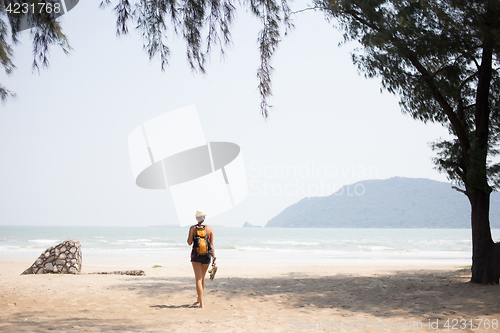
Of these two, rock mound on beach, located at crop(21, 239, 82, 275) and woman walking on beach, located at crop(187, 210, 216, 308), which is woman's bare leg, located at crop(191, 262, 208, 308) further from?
rock mound on beach, located at crop(21, 239, 82, 275)

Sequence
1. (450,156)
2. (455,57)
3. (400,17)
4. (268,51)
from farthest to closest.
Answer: (450,156) → (455,57) → (400,17) → (268,51)

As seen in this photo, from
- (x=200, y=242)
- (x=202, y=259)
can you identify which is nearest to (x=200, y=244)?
(x=200, y=242)

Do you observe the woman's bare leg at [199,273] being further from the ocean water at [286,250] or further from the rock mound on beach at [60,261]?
the ocean water at [286,250]

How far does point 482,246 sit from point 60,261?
369 inches

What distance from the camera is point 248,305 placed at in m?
6.08

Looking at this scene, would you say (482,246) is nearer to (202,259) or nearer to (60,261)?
(202,259)

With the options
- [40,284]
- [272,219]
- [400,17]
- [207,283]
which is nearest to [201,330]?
[207,283]

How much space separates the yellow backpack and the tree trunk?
521 centimetres

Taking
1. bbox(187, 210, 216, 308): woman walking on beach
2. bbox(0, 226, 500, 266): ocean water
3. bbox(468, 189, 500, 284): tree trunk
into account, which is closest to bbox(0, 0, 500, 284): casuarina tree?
bbox(468, 189, 500, 284): tree trunk

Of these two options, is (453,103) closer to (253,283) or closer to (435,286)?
(435,286)

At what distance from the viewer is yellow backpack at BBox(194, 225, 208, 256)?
5484 millimetres

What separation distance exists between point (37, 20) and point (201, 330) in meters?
4.08

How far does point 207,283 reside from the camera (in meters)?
8.05

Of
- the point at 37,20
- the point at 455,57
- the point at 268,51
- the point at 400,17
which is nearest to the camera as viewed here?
the point at 37,20
